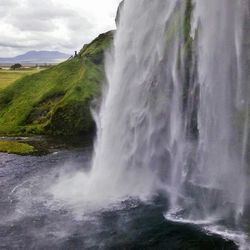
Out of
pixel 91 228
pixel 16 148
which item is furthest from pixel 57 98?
pixel 91 228

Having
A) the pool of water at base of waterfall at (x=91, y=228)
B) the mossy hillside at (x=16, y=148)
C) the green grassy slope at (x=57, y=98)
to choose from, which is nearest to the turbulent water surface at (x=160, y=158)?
the pool of water at base of waterfall at (x=91, y=228)

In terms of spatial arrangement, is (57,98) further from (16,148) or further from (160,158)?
(160,158)

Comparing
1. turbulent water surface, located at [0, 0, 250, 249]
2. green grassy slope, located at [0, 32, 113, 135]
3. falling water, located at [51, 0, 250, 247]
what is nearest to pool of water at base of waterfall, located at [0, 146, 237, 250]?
turbulent water surface, located at [0, 0, 250, 249]

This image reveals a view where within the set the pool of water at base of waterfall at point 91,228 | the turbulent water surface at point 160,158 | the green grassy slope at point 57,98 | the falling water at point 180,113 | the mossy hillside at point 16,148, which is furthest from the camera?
the green grassy slope at point 57,98

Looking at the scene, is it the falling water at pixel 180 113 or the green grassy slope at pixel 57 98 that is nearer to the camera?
the falling water at pixel 180 113

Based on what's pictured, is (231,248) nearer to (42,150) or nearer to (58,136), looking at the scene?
(42,150)

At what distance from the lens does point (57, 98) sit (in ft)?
253

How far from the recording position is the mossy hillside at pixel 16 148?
5297 cm

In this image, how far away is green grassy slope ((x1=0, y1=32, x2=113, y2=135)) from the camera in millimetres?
66000

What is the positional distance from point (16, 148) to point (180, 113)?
25.0 meters

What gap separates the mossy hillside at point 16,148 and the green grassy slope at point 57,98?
358 inches

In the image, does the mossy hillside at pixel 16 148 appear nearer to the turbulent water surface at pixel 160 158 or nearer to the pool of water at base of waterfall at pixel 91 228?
the turbulent water surface at pixel 160 158

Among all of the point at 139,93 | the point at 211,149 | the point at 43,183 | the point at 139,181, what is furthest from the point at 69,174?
the point at 211,149

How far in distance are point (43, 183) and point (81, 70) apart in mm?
46043
